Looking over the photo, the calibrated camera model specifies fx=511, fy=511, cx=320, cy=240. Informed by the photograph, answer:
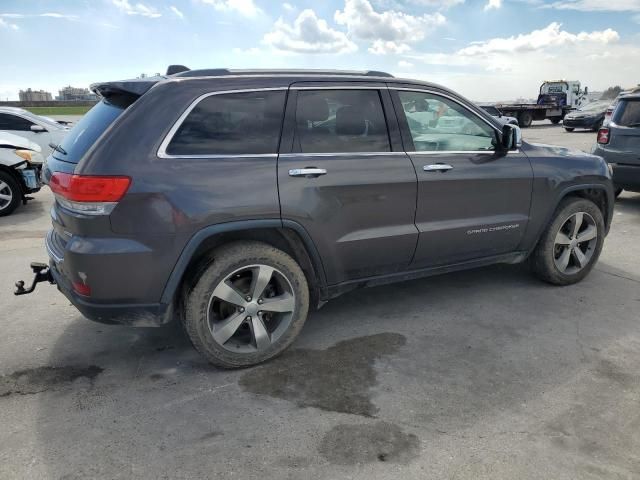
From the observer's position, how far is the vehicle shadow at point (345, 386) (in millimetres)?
2523

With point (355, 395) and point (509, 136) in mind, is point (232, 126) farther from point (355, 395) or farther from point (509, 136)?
point (509, 136)

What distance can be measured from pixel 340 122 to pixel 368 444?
2031 millimetres

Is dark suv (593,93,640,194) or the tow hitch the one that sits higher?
dark suv (593,93,640,194)

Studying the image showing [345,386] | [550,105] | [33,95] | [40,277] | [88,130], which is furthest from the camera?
[33,95]

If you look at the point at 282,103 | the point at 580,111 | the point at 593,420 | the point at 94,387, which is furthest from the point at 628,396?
the point at 580,111

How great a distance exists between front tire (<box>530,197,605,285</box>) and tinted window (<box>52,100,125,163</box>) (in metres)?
3.58

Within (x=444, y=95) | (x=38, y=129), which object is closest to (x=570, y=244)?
(x=444, y=95)

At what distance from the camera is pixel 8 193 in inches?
305

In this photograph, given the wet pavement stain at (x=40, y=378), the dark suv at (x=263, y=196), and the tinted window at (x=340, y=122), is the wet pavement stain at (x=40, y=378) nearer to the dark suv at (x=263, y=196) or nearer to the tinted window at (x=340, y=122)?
the dark suv at (x=263, y=196)

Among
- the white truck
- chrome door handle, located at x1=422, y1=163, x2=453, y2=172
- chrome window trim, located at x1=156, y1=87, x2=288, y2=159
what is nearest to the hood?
chrome window trim, located at x1=156, y1=87, x2=288, y2=159

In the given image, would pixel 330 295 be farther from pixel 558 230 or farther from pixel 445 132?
pixel 558 230

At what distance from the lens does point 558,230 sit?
4.48 meters

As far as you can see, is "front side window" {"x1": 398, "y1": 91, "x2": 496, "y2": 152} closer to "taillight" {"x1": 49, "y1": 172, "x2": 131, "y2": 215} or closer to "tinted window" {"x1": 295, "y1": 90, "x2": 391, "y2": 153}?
"tinted window" {"x1": 295, "y1": 90, "x2": 391, "y2": 153}

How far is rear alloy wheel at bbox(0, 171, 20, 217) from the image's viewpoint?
303 inches
